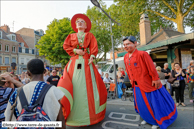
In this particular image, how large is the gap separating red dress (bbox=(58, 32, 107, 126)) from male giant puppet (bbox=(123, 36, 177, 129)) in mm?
888

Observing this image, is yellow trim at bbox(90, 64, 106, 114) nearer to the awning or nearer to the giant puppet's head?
the giant puppet's head

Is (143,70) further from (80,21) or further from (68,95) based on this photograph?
(80,21)

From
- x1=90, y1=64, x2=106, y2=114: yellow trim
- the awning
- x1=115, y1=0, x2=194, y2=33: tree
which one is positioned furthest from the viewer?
x1=115, y1=0, x2=194, y2=33: tree

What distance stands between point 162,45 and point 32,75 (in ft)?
26.5

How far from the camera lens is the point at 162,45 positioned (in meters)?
7.97

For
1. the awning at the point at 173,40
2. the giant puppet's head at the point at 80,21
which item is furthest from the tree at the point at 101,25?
the giant puppet's head at the point at 80,21

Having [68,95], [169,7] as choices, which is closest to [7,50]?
[169,7]

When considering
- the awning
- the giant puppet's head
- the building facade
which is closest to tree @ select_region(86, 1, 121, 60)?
the awning

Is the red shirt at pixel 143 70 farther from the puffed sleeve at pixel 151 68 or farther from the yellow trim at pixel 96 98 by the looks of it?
the yellow trim at pixel 96 98

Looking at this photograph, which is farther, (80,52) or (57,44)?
(57,44)

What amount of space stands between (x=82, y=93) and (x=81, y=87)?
0.44ft

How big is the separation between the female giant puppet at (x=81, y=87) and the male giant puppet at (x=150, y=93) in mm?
889

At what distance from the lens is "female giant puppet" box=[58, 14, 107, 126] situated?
2.79 meters

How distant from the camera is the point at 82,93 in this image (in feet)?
9.55
